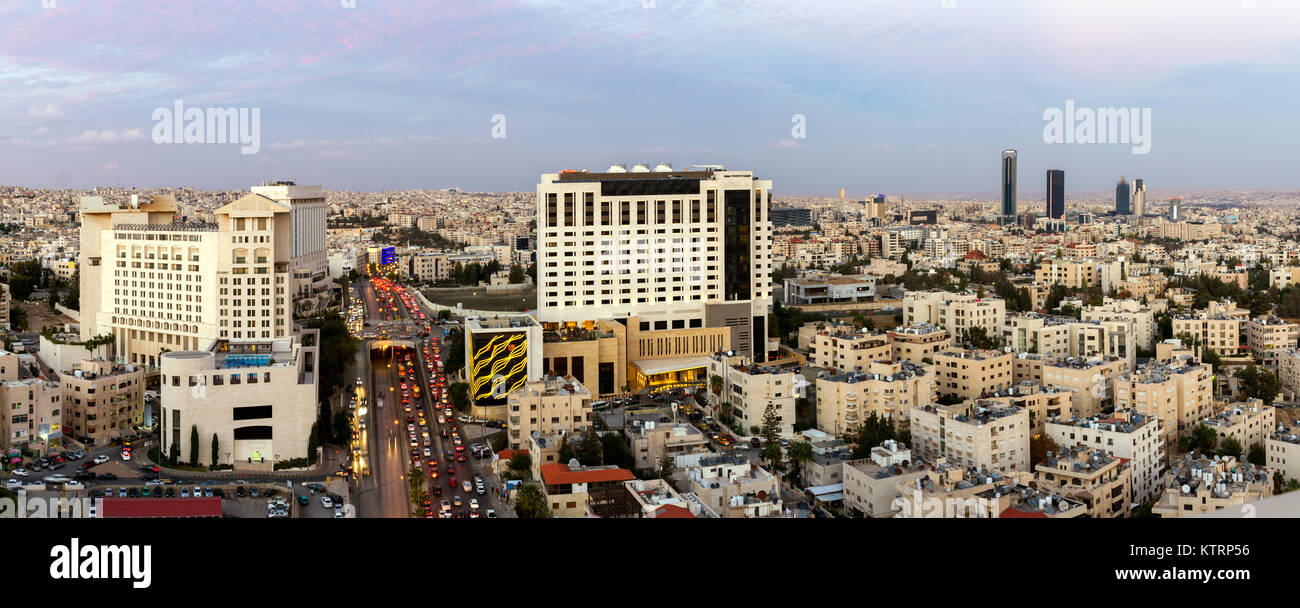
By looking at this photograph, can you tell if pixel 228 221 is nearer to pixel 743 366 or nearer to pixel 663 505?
pixel 743 366

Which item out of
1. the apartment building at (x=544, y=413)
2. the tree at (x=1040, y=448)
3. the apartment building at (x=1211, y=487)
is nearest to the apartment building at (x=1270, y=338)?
the tree at (x=1040, y=448)

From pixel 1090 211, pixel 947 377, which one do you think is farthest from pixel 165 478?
pixel 1090 211

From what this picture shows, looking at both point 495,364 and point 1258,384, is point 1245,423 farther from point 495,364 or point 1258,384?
point 495,364

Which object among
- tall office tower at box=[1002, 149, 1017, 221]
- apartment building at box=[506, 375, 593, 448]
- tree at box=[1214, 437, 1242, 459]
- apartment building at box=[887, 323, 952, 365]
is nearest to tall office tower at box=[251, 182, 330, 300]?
apartment building at box=[887, 323, 952, 365]

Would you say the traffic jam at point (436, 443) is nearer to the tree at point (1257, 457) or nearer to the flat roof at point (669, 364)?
the flat roof at point (669, 364)

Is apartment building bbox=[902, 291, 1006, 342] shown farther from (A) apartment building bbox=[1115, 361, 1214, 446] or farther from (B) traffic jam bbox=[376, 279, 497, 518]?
(B) traffic jam bbox=[376, 279, 497, 518]
